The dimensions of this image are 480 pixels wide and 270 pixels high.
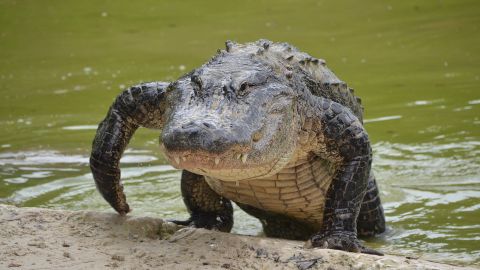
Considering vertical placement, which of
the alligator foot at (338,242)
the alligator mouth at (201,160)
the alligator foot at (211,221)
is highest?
the alligator mouth at (201,160)

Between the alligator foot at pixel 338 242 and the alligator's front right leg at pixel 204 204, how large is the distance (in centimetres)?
103

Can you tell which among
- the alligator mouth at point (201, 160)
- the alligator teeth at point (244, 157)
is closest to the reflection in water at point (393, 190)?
the alligator teeth at point (244, 157)

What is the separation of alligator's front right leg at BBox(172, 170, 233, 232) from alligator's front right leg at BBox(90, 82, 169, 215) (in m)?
0.49

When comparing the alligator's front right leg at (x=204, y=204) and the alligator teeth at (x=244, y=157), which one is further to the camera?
the alligator's front right leg at (x=204, y=204)

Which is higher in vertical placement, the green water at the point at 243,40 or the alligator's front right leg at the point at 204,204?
the green water at the point at 243,40

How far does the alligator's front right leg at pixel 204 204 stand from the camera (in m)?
5.10

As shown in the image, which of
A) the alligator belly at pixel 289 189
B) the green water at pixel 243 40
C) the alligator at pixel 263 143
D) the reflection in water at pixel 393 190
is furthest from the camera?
the green water at pixel 243 40

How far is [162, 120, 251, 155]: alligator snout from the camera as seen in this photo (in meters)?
3.36

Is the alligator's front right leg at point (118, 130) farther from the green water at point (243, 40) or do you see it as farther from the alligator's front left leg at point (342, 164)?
the green water at point (243, 40)

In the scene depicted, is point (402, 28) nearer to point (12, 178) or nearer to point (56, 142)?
point (56, 142)

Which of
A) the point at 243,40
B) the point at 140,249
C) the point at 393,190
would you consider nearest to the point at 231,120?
the point at 140,249

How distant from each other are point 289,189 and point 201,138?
1.45 m

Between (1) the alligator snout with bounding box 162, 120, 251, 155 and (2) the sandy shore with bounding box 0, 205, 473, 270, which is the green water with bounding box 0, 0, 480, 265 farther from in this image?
(1) the alligator snout with bounding box 162, 120, 251, 155

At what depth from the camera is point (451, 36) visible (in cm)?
1200
